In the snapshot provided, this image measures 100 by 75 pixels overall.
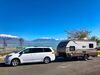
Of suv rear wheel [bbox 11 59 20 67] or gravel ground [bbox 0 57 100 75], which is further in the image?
suv rear wheel [bbox 11 59 20 67]

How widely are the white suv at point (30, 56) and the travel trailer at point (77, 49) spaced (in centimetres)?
316

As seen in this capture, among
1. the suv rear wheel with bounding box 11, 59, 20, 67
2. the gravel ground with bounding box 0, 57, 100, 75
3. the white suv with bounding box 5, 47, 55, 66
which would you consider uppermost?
the white suv with bounding box 5, 47, 55, 66

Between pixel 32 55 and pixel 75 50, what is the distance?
6791mm

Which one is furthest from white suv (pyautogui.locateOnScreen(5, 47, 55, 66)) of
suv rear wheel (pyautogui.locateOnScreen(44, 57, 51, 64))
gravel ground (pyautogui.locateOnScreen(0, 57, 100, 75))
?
gravel ground (pyautogui.locateOnScreen(0, 57, 100, 75))

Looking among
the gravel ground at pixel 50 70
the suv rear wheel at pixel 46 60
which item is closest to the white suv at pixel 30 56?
the suv rear wheel at pixel 46 60

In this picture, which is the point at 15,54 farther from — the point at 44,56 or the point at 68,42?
the point at 68,42

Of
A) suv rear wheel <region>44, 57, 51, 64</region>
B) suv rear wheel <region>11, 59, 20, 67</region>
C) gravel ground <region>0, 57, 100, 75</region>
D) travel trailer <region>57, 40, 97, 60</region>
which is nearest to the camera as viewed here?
gravel ground <region>0, 57, 100, 75</region>

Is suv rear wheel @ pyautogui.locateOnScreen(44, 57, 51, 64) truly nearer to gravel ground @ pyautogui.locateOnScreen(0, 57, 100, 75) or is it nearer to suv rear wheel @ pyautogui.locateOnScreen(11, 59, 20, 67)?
suv rear wheel @ pyautogui.locateOnScreen(11, 59, 20, 67)

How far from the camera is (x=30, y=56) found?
2062 centimetres

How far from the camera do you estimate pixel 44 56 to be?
71.1 ft

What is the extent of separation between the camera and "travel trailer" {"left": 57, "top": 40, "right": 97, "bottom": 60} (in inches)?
981

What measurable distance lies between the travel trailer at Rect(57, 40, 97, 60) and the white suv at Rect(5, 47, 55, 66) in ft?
10.4

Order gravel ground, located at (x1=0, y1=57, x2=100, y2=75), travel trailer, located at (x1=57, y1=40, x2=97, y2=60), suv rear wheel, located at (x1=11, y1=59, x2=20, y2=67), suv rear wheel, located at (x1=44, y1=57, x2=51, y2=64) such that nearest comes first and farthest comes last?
gravel ground, located at (x1=0, y1=57, x2=100, y2=75) < suv rear wheel, located at (x1=11, y1=59, x2=20, y2=67) < suv rear wheel, located at (x1=44, y1=57, x2=51, y2=64) < travel trailer, located at (x1=57, y1=40, x2=97, y2=60)

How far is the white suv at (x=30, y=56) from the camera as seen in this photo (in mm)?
19594
